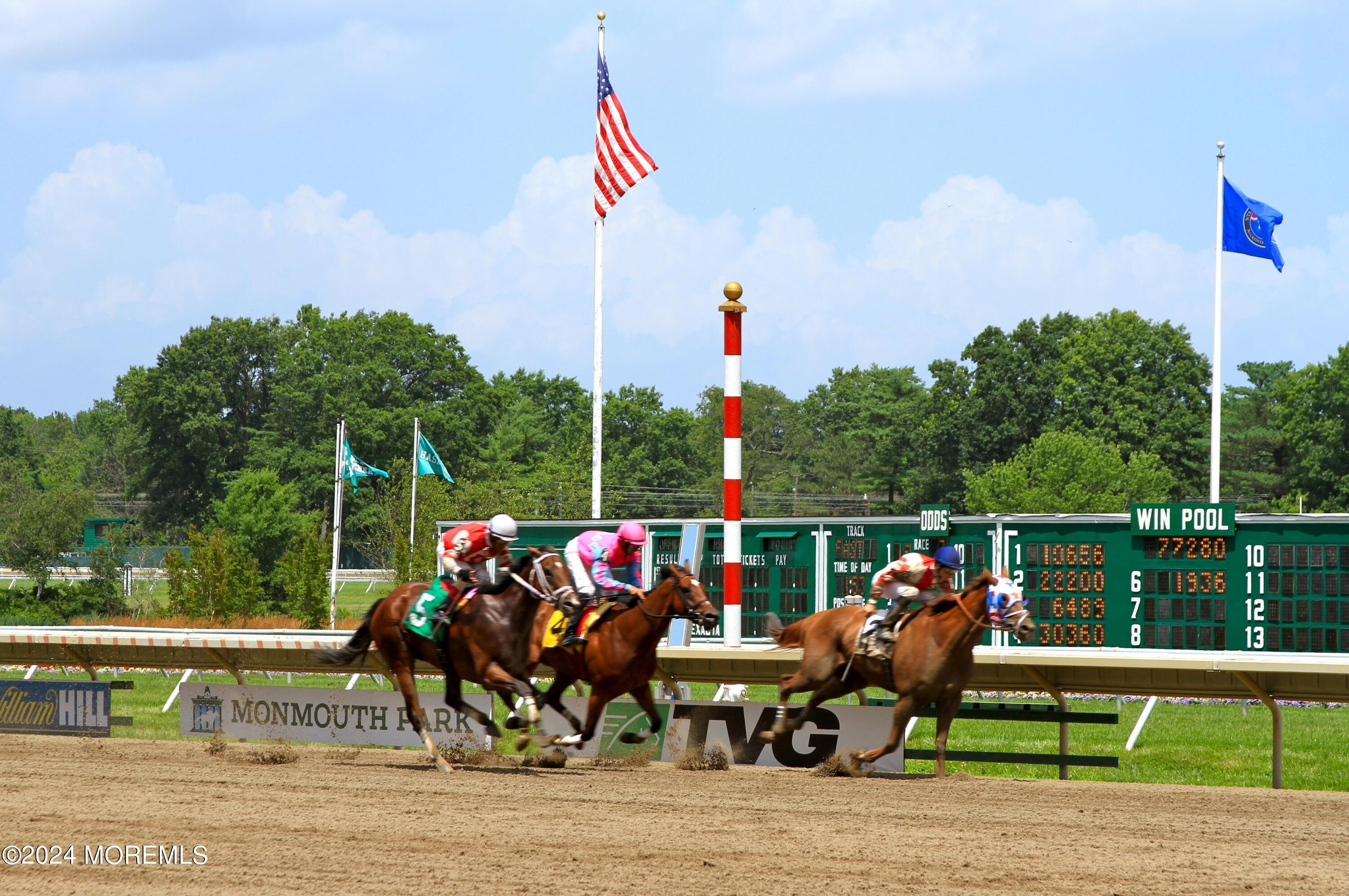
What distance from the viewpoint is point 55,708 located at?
11953mm

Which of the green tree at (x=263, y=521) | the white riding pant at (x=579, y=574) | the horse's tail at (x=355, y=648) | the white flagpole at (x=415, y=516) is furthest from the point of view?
the green tree at (x=263, y=521)

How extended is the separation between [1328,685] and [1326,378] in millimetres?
44738

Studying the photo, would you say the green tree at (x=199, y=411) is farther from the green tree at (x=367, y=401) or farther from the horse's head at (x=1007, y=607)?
the horse's head at (x=1007, y=607)

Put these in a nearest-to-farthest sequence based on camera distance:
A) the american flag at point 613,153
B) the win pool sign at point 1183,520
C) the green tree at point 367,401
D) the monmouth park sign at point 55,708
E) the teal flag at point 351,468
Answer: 1. the monmouth park sign at point 55,708
2. the win pool sign at point 1183,520
3. the american flag at point 613,153
4. the teal flag at point 351,468
5. the green tree at point 367,401

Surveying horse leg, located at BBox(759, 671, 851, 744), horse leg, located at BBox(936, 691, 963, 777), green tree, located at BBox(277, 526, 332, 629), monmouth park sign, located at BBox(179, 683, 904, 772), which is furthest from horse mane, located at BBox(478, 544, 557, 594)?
green tree, located at BBox(277, 526, 332, 629)

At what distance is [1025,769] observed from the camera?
39.0 feet

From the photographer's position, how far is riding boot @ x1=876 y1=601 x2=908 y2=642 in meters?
9.18

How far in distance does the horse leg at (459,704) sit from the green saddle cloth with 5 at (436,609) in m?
0.30

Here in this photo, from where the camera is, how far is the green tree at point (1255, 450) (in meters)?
53.1

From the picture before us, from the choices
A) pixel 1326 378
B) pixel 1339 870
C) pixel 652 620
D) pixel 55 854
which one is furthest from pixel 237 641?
pixel 1326 378

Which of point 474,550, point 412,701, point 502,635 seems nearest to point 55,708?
point 412,701

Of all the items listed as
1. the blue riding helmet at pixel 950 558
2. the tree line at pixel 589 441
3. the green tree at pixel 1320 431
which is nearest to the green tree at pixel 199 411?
the tree line at pixel 589 441

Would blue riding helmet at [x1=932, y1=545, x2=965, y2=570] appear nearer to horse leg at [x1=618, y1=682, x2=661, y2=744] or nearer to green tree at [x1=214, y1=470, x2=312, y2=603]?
horse leg at [x1=618, y1=682, x2=661, y2=744]

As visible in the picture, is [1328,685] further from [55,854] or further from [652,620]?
[55,854]
